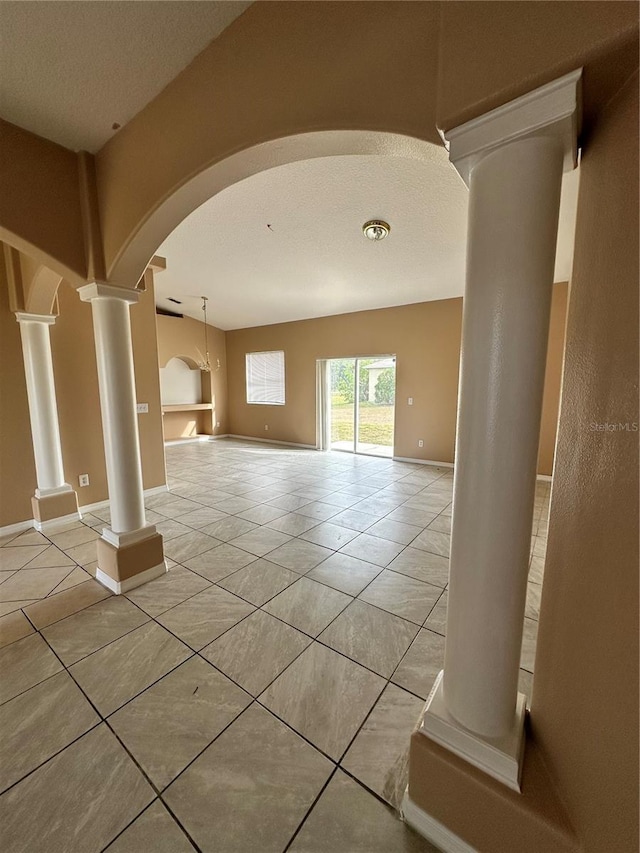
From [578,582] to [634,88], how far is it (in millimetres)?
1159

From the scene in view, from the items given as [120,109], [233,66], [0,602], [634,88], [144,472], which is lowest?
[0,602]

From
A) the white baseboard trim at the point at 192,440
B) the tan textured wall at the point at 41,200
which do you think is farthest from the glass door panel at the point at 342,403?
the tan textured wall at the point at 41,200

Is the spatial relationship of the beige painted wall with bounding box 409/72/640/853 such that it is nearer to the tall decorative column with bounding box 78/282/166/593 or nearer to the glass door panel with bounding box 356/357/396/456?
the tall decorative column with bounding box 78/282/166/593

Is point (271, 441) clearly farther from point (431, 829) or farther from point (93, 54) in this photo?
point (431, 829)

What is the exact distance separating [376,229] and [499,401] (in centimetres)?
308

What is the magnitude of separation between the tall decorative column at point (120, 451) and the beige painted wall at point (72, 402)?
5.53 ft

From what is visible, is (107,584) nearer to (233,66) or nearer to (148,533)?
(148,533)

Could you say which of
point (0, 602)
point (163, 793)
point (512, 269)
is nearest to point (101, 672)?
point (163, 793)

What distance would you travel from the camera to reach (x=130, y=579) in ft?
7.56

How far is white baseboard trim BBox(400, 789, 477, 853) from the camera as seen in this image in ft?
3.31

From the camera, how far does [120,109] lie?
1793mm

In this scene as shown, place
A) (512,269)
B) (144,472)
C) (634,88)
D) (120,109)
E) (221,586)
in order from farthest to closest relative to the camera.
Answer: (144,472) → (221,586) → (120,109) → (512,269) → (634,88)

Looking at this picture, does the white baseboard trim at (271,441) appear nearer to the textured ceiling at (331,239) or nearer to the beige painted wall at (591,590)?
the textured ceiling at (331,239)

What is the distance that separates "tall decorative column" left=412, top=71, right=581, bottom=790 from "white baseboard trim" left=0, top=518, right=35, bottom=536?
401 cm
